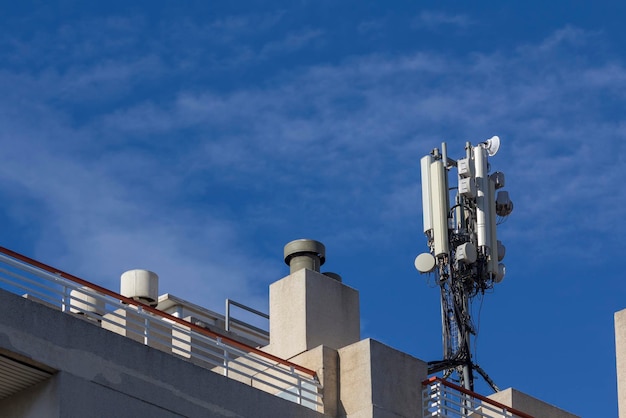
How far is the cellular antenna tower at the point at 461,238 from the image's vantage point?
125ft

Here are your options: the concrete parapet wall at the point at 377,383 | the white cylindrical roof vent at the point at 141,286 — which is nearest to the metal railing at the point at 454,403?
the concrete parapet wall at the point at 377,383

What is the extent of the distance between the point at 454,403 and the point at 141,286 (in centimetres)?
995

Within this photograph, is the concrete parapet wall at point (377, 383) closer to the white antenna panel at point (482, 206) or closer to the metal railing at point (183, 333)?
the metal railing at point (183, 333)

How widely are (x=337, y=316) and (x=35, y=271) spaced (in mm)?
6038

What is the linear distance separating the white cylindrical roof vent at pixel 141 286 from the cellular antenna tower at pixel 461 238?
7.25 meters

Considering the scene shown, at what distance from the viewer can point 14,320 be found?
2080cm

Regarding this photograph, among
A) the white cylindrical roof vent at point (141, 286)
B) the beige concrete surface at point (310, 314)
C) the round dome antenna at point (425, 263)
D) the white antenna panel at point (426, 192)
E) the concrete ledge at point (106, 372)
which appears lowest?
the concrete ledge at point (106, 372)

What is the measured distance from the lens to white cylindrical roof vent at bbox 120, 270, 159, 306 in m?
33.2

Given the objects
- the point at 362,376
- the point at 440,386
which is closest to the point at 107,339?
the point at 362,376

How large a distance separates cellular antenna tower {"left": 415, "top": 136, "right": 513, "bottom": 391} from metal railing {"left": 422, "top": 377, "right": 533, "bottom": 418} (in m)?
11.5

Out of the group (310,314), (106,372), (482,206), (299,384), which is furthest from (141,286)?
(106,372)

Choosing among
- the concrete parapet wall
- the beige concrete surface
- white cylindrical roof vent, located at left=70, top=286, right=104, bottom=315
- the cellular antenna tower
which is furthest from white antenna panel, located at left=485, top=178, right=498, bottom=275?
the concrete parapet wall

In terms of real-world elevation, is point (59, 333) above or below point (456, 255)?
below

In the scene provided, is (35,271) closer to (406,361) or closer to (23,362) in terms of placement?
(23,362)
